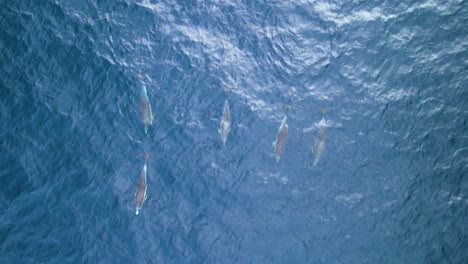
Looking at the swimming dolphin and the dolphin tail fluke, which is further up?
the dolphin tail fluke

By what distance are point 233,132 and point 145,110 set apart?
1.28 metres

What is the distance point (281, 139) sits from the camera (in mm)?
5508

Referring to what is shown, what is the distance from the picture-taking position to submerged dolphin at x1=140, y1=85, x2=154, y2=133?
5.46 m

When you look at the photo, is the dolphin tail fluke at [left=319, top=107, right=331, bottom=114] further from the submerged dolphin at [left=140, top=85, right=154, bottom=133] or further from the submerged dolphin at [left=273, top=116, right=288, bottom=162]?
the submerged dolphin at [left=140, top=85, right=154, bottom=133]

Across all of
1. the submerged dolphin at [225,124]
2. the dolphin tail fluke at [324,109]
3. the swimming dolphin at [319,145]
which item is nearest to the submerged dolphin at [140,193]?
the submerged dolphin at [225,124]

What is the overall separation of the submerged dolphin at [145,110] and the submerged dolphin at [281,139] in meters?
1.80

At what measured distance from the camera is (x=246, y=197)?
562 centimetres

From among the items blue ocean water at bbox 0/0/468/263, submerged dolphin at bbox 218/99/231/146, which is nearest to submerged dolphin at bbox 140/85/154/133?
blue ocean water at bbox 0/0/468/263

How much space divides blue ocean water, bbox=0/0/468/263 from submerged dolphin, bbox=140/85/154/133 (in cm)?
14

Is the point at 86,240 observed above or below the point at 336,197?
below

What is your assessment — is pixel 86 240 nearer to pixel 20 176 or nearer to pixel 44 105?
pixel 20 176

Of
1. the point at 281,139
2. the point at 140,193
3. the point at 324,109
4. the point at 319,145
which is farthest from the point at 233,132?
the point at 140,193

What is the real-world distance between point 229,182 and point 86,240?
81.9 inches

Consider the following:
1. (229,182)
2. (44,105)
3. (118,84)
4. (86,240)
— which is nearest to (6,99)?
(44,105)
